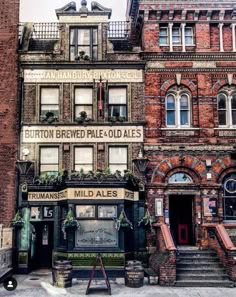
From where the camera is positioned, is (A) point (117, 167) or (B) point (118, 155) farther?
(B) point (118, 155)

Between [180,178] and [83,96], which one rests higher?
[83,96]

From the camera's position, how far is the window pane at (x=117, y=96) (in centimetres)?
2120

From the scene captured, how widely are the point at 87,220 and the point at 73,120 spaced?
5351 mm

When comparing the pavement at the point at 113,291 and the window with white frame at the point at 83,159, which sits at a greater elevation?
the window with white frame at the point at 83,159

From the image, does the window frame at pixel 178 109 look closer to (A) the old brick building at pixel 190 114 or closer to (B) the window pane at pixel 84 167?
(A) the old brick building at pixel 190 114

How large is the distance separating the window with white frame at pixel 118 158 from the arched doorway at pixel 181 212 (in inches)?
91.8

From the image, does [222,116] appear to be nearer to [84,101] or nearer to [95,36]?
[84,101]

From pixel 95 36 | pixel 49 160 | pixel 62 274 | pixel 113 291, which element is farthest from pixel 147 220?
pixel 95 36

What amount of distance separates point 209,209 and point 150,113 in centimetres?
535

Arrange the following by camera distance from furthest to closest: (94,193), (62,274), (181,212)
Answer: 1. (181,212)
2. (94,193)
3. (62,274)

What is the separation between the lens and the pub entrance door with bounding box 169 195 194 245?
2053 centimetres

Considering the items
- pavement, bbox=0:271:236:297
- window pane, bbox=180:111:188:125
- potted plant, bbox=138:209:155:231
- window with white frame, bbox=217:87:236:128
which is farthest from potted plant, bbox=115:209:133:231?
window with white frame, bbox=217:87:236:128

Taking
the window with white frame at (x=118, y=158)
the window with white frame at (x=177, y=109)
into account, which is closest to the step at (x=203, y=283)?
the window with white frame at (x=118, y=158)

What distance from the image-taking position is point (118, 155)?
20.7 m
